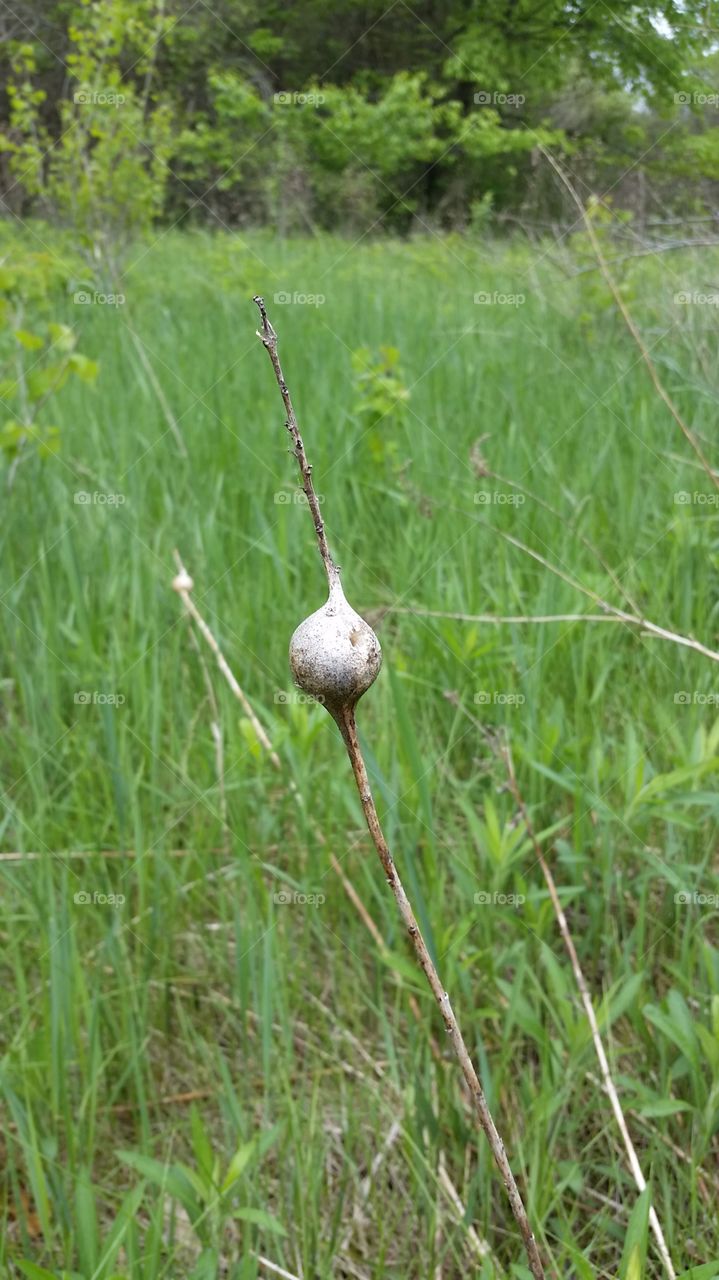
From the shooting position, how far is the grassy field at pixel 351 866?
1103 mm

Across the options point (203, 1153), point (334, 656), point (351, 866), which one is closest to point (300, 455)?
point (334, 656)

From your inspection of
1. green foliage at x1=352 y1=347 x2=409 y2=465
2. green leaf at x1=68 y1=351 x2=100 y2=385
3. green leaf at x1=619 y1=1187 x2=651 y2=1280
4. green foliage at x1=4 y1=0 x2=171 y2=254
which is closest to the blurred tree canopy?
green foliage at x1=4 y1=0 x2=171 y2=254

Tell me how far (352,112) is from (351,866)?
14.2 m

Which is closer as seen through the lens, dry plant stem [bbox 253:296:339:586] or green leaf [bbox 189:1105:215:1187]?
dry plant stem [bbox 253:296:339:586]

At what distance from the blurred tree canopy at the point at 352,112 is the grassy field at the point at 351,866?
1252 millimetres

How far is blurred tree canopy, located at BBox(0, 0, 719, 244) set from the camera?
5.24 meters

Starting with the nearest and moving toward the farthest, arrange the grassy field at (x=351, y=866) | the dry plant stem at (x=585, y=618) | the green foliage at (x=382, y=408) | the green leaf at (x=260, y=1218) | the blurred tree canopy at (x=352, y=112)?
the green leaf at (x=260, y=1218), the grassy field at (x=351, y=866), the dry plant stem at (x=585, y=618), the green foliage at (x=382, y=408), the blurred tree canopy at (x=352, y=112)

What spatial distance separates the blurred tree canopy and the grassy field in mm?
1252


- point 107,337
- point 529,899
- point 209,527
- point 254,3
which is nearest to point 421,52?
point 254,3

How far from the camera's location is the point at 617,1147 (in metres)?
1.19

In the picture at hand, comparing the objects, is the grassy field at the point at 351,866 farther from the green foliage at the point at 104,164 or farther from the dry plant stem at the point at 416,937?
the green foliage at the point at 104,164

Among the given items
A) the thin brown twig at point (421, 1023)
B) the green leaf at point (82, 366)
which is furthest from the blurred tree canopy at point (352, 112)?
the thin brown twig at point (421, 1023)

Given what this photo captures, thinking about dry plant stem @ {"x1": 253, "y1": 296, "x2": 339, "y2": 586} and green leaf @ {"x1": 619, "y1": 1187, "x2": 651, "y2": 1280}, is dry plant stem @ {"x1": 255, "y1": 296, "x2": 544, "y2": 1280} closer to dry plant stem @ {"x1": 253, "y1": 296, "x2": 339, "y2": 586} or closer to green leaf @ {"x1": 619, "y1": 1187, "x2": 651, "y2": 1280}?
dry plant stem @ {"x1": 253, "y1": 296, "x2": 339, "y2": 586}

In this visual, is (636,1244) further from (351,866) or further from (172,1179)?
(351,866)
